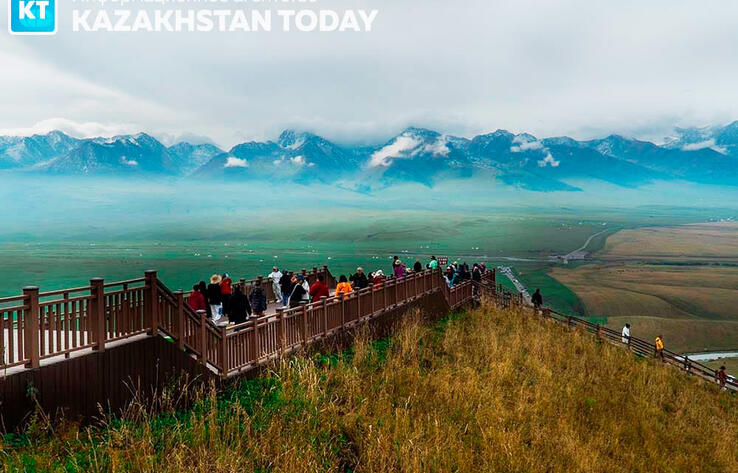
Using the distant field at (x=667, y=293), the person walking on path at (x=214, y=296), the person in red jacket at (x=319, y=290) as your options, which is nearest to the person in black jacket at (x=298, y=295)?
the person in red jacket at (x=319, y=290)

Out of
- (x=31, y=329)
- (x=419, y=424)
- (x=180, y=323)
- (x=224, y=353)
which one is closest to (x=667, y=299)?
(x=419, y=424)

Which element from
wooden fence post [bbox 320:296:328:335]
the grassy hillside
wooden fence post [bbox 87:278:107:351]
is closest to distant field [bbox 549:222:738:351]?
the grassy hillside

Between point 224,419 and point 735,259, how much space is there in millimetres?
187717

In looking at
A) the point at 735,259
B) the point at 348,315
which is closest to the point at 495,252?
the point at 735,259

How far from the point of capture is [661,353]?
78.8 ft

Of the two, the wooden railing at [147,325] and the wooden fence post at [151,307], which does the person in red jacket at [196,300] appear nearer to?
the wooden railing at [147,325]

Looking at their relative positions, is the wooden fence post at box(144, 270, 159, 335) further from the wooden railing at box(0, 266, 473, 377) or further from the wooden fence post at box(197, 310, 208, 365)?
the wooden fence post at box(197, 310, 208, 365)

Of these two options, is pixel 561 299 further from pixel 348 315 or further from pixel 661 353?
pixel 348 315

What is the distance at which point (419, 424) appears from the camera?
945 centimetres

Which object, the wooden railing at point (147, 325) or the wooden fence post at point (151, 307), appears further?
the wooden fence post at point (151, 307)

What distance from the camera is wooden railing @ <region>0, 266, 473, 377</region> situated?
805cm

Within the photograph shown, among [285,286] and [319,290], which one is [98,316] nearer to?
[319,290]

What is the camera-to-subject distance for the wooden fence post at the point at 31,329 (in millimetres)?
8000

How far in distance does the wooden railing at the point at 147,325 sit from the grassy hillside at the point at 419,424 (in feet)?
2.54
